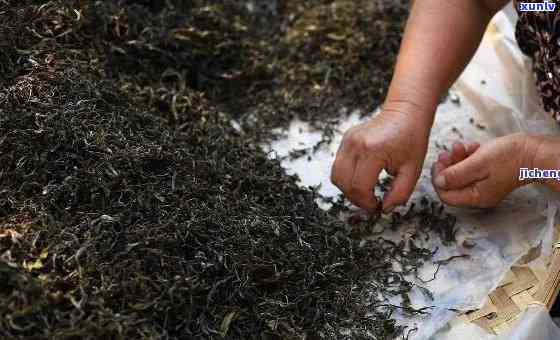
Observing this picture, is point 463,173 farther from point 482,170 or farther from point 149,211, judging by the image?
point 149,211

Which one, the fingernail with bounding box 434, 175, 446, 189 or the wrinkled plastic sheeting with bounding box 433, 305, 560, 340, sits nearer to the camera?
the wrinkled plastic sheeting with bounding box 433, 305, 560, 340

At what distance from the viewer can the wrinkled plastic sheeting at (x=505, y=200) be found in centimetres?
122

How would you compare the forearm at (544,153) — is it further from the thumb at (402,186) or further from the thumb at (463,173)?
the thumb at (402,186)

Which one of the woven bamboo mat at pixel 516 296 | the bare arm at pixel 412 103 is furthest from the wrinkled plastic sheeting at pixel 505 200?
the bare arm at pixel 412 103

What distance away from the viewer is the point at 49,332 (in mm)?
914

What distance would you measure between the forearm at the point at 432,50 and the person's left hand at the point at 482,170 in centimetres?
10

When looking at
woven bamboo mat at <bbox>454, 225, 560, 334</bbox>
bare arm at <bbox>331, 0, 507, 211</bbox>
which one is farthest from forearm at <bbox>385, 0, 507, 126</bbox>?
woven bamboo mat at <bbox>454, 225, 560, 334</bbox>

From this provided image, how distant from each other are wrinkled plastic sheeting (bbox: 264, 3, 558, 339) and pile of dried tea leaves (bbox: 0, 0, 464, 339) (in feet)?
0.18

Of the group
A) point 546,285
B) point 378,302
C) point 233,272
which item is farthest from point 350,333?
point 546,285

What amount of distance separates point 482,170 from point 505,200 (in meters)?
0.17

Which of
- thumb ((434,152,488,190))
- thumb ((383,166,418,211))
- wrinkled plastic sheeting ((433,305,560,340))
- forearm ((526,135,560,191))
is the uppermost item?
forearm ((526,135,560,191))

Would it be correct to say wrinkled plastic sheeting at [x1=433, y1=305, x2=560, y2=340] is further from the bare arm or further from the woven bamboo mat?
the bare arm

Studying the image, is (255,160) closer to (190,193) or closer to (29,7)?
(190,193)

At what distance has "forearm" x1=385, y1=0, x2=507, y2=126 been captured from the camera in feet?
4.36
